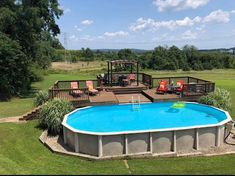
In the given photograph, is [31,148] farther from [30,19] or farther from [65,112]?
[30,19]

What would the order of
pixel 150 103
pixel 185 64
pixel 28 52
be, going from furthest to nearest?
→ pixel 185 64, pixel 28 52, pixel 150 103

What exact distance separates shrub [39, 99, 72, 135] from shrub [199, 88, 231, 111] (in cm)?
757

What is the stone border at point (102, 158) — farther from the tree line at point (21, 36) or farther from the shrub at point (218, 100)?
the tree line at point (21, 36)

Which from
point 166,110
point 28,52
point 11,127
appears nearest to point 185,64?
point 28,52

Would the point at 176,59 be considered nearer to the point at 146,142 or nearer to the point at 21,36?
the point at 21,36

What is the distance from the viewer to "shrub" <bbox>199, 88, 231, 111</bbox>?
46.1 feet

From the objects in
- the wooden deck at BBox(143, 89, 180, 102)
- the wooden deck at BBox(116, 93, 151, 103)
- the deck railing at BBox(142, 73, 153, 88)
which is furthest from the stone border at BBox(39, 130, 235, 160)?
the deck railing at BBox(142, 73, 153, 88)

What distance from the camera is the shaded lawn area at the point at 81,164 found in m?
7.52

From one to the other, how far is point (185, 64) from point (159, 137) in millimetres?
65820

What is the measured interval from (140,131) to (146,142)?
49 centimetres

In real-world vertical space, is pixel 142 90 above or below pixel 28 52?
below

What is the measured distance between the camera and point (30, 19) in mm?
20938

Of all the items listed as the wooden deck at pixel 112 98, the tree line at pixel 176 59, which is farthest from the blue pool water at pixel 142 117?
the tree line at pixel 176 59

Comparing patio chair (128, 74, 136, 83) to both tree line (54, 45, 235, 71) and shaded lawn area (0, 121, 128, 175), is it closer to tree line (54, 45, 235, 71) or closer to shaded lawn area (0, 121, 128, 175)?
shaded lawn area (0, 121, 128, 175)
